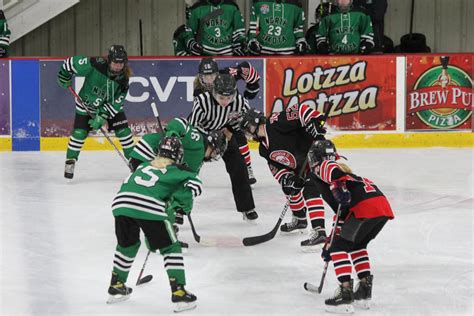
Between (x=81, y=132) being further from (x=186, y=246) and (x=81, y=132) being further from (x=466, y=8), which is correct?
(x=466, y=8)

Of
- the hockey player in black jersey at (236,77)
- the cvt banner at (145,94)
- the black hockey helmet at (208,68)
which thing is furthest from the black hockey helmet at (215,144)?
the cvt banner at (145,94)

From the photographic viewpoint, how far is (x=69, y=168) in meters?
8.73

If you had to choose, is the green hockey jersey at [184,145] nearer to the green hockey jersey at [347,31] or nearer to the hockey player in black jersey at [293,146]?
the hockey player in black jersey at [293,146]

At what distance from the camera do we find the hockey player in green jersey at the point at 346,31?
34.1ft

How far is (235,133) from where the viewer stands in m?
7.89

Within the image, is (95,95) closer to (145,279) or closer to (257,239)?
(257,239)

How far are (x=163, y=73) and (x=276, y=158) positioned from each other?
3.70 m

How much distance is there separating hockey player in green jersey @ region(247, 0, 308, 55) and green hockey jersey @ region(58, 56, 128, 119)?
2.03 meters

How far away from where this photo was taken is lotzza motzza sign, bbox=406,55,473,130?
10234 millimetres

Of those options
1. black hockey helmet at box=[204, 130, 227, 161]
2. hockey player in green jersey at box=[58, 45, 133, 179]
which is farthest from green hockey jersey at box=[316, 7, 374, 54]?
black hockey helmet at box=[204, 130, 227, 161]

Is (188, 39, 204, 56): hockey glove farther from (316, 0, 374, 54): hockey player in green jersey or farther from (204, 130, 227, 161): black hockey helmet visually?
(204, 130, 227, 161): black hockey helmet

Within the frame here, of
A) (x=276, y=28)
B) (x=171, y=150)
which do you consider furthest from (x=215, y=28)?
(x=171, y=150)

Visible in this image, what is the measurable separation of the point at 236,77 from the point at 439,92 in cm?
287

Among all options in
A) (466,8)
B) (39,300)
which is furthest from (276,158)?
(466,8)
